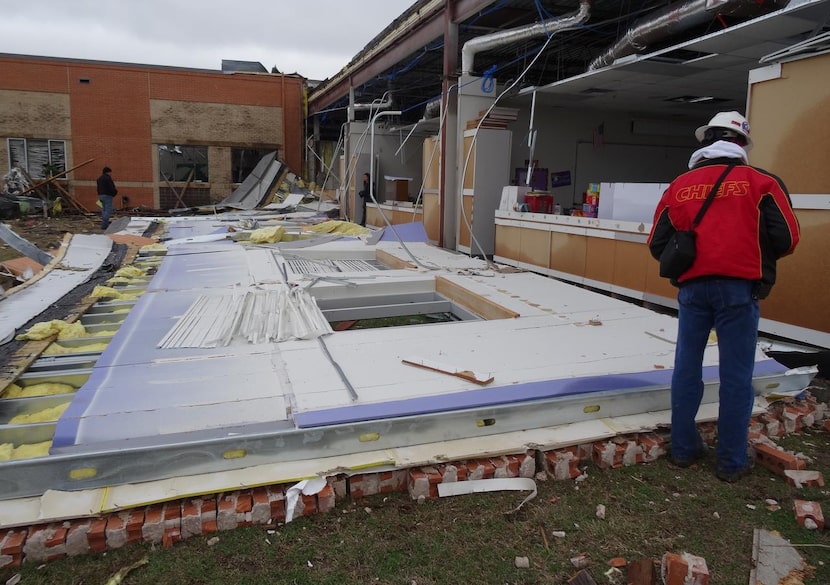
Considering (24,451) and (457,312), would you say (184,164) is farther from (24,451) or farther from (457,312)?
(24,451)

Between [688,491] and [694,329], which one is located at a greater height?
[694,329]

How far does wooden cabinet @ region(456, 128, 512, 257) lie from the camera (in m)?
8.73

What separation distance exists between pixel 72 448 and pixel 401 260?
5.76m

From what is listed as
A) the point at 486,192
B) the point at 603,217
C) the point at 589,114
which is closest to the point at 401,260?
the point at 486,192

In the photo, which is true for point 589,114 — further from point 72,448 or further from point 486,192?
point 72,448

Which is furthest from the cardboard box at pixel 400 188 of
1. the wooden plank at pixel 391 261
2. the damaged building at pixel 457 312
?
the wooden plank at pixel 391 261

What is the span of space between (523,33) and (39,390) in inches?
281

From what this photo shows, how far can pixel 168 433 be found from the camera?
285cm

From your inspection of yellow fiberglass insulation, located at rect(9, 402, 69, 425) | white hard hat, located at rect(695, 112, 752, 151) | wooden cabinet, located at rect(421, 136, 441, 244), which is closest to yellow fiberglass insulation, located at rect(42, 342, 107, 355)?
yellow fiberglass insulation, located at rect(9, 402, 69, 425)

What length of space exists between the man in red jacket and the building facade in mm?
20872

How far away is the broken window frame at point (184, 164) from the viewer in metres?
21.5

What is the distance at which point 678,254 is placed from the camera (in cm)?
289

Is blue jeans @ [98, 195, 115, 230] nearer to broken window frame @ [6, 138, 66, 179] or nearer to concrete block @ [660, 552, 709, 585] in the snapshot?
broken window frame @ [6, 138, 66, 179]

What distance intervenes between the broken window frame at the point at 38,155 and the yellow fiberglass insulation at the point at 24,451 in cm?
2072
